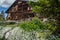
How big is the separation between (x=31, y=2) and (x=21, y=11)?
1.52m

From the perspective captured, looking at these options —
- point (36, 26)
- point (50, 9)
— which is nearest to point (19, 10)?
point (36, 26)

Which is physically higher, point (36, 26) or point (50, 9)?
point (50, 9)

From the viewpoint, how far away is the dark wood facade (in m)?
7.59

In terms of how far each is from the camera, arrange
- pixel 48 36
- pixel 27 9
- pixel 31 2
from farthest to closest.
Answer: pixel 27 9
pixel 31 2
pixel 48 36

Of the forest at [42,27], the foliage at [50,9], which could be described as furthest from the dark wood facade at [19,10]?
the foliage at [50,9]

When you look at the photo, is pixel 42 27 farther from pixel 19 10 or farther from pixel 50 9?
pixel 19 10

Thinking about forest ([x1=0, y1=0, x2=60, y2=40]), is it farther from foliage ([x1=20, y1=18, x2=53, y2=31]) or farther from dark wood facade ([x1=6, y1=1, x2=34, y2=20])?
dark wood facade ([x1=6, y1=1, x2=34, y2=20])

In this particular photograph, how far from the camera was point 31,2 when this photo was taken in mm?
6215

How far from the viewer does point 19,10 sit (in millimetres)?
7746

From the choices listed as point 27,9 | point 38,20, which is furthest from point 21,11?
point 38,20

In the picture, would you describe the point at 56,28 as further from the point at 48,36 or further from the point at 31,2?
the point at 31,2

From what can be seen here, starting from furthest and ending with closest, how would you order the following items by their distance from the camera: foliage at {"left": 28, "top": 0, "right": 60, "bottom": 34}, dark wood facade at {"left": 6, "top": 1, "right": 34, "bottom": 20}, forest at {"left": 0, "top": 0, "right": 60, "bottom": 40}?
1. dark wood facade at {"left": 6, "top": 1, "right": 34, "bottom": 20}
2. foliage at {"left": 28, "top": 0, "right": 60, "bottom": 34}
3. forest at {"left": 0, "top": 0, "right": 60, "bottom": 40}

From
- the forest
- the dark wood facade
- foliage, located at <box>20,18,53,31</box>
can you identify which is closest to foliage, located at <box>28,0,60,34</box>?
the forest

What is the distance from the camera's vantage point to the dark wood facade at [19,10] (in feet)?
24.9
